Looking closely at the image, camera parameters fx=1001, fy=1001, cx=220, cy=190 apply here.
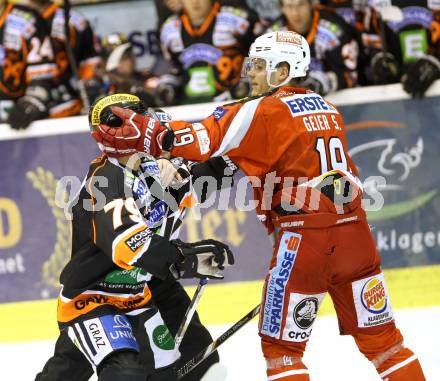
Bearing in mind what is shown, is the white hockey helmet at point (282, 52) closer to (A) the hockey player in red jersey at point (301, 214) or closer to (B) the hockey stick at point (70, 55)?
(A) the hockey player in red jersey at point (301, 214)

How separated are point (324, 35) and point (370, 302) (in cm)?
240

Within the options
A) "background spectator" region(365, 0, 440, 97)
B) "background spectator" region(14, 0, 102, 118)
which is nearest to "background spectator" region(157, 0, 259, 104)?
"background spectator" region(14, 0, 102, 118)

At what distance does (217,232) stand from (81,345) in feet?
6.81

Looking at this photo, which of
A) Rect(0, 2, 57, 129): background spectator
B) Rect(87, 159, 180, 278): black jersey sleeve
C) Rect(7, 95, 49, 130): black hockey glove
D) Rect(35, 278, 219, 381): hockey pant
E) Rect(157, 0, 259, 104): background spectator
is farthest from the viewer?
Rect(0, 2, 57, 129): background spectator

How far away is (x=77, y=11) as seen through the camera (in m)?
6.33

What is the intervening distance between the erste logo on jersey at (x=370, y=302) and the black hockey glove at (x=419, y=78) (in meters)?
1.89

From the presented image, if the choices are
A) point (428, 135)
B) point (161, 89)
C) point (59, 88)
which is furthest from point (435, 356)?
point (59, 88)

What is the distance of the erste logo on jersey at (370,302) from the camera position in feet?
12.6

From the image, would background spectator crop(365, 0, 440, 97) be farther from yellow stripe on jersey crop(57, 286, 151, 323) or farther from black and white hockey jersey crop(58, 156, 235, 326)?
yellow stripe on jersey crop(57, 286, 151, 323)

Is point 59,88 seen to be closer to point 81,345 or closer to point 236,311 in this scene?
point 236,311

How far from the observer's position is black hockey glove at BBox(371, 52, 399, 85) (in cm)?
577

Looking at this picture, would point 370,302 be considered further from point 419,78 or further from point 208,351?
point 419,78

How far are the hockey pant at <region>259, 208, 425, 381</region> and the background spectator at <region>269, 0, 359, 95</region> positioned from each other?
81.9 inches

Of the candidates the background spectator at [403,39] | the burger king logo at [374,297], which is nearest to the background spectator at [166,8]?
the background spectator at [403,39]
